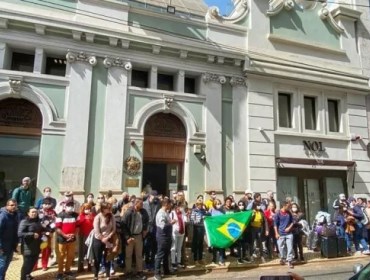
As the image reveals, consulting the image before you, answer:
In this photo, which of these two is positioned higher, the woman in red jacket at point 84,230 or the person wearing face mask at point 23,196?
the person wearing face mask at point 23,196

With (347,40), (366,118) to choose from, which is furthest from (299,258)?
(347,40)

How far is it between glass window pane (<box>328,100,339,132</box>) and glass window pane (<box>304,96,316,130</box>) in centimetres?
101

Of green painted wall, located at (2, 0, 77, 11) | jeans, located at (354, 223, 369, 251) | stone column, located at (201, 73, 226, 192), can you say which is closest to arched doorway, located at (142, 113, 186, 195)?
stone column, located at (201, 73, 226, 192)

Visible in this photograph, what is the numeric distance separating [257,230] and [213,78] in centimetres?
684

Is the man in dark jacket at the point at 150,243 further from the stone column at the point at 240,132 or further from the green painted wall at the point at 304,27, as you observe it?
the green painted wall at the point at 304,27

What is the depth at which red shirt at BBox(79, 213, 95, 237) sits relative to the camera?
8828mm

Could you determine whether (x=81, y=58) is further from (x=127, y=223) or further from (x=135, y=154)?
(x=127, y=223)

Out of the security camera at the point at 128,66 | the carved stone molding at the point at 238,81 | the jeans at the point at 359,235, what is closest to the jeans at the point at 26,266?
the security camera at the point at 128,66

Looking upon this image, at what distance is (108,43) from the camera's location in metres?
12.8

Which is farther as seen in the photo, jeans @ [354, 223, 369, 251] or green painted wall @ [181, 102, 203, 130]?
green painted wall @ [181, 102, 203, 130]

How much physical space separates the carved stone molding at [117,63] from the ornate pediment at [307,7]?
765cm

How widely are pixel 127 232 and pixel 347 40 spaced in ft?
52.1

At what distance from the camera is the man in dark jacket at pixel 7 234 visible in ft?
23.8

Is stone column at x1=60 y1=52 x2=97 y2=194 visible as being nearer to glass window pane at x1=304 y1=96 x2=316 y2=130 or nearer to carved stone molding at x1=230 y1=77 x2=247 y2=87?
carved stone molding at x1=230 y1=77 x2=247 y2=87
